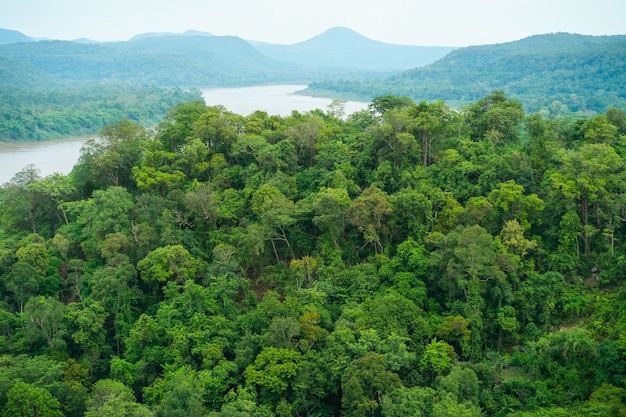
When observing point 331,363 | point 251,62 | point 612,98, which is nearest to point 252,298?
point 331,363

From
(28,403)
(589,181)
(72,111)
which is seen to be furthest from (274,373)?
→ (72,111)

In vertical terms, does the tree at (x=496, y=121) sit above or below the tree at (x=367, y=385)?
above

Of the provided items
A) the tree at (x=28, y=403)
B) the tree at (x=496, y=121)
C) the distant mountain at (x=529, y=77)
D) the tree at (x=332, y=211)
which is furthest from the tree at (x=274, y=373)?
the distant mountain at (x=529, y=77)

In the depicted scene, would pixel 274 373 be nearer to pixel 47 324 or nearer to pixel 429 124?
pixel 47 324

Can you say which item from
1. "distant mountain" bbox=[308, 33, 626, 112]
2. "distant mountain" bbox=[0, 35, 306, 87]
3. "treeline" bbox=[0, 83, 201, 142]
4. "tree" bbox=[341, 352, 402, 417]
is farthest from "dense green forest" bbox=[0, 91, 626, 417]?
"distant mountain" bbox=[0, 35, 306, 87]

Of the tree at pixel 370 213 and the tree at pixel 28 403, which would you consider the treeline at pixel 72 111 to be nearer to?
the tree at pixel 370 213

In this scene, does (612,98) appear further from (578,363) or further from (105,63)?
(105,63)
